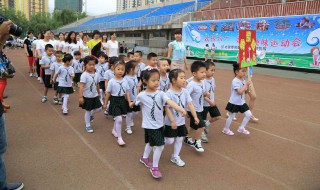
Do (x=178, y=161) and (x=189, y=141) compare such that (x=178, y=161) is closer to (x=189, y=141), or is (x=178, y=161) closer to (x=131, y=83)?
(x=189, y=141)

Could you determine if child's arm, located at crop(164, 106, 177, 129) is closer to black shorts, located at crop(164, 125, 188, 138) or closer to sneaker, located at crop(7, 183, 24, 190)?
black shorts, located at crop(164, 125, 188, 138)

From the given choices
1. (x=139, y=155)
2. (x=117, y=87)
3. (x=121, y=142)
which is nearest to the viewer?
(x=139, y=155)

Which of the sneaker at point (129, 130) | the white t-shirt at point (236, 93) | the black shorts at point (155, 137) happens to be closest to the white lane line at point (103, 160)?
the black shorts at point (155, 137)

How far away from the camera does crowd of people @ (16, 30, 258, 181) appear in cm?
347

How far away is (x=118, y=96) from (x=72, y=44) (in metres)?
5.49

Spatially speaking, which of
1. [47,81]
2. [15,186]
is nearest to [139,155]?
[15,186]

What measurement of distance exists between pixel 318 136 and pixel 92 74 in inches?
189

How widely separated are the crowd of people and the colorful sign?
231mm

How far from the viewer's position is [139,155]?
4.09 metres

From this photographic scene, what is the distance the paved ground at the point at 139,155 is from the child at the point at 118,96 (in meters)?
0.43

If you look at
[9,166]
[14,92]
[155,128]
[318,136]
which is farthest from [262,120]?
[14,92]

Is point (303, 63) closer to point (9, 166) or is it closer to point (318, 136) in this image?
point (318, 136)

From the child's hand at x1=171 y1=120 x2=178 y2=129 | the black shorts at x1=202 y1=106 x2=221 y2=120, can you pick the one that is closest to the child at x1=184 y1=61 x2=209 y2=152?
the black shorts at x1=202 y1=106 x2=221 y2=120

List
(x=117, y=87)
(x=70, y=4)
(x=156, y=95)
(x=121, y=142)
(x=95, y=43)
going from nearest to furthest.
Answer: (x=156, y=95), (x=121, y=142), (x=117, y=87), (x=95, y=43), (x=70, y=4)
